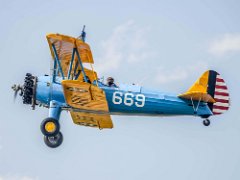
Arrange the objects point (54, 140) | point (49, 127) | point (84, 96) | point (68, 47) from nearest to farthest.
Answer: point (84, 96)
point (49, 127)
point (68, 47)
point (54, 140)

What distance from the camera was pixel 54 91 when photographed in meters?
19.0

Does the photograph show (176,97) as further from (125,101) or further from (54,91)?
(54,91)

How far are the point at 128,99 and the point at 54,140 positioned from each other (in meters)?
2.83

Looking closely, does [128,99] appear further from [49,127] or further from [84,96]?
[49,127]

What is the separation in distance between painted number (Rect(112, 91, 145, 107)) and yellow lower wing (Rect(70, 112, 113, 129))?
776 mm

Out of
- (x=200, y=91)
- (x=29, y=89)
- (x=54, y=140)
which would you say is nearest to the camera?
(x=29, y=89)

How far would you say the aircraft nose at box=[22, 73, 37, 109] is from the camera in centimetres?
1894

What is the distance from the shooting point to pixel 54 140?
19281mm

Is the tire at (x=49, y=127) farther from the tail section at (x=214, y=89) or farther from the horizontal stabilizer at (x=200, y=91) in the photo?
the tail section at (x=214, y=89)

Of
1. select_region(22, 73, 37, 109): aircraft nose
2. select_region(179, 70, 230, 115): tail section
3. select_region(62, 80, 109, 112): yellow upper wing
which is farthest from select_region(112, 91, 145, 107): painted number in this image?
select_region(22, 73, 37, 109): aircraft nose

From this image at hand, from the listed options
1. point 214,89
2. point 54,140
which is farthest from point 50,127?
point 214,89

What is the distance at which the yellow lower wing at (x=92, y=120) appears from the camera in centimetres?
1948

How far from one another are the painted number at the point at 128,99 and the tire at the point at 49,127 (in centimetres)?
211

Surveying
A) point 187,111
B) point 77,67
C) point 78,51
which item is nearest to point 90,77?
point 77,67
